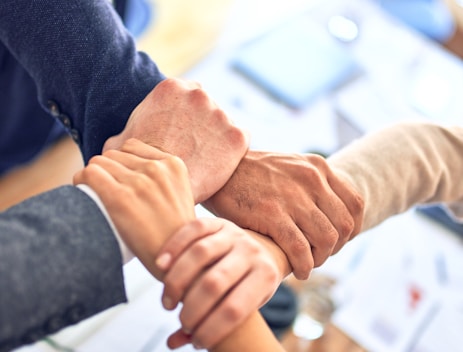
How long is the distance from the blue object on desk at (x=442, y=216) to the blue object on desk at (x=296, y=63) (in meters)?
0.35

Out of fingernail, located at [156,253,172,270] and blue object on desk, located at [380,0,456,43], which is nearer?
fingernail, located at [156,253,172,270]

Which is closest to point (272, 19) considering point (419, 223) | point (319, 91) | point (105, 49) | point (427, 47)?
point (319, 91)

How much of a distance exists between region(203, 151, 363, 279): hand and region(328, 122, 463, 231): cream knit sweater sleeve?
1.8 inches

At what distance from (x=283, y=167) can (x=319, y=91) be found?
634 mm

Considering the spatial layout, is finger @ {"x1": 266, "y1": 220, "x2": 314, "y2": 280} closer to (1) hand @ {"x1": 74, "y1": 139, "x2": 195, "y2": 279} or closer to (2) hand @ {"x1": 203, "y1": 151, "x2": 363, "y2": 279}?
(2) hand @ {"x1": 203, "y1": 151, "x2": 363, "y2": 279}

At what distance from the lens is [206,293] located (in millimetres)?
441

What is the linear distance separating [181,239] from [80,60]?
0.29 meters

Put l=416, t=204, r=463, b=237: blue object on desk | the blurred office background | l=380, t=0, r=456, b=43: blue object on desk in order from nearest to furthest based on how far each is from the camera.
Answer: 1. the blurred office background
2. l=416, t=204, r=463, b=237: blue object on desk
3. l=380, t=0, r=456, b=43: blue object on desk

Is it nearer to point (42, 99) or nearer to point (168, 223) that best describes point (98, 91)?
point (42, 99)

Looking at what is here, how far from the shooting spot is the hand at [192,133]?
23.2 inches

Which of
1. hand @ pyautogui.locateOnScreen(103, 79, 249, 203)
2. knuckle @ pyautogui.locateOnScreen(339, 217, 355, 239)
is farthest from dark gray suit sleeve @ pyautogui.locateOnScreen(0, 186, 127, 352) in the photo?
knuckle @ pyautogui.locateOnScreen(339, 217, 355, 239)

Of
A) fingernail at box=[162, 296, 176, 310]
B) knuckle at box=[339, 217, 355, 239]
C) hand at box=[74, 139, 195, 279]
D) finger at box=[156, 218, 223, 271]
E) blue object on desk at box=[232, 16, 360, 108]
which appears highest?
hand at box=[74, 139, 195, 279]

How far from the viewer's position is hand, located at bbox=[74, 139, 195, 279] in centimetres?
47

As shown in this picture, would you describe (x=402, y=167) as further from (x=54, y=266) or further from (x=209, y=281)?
(x=54, y=266)
